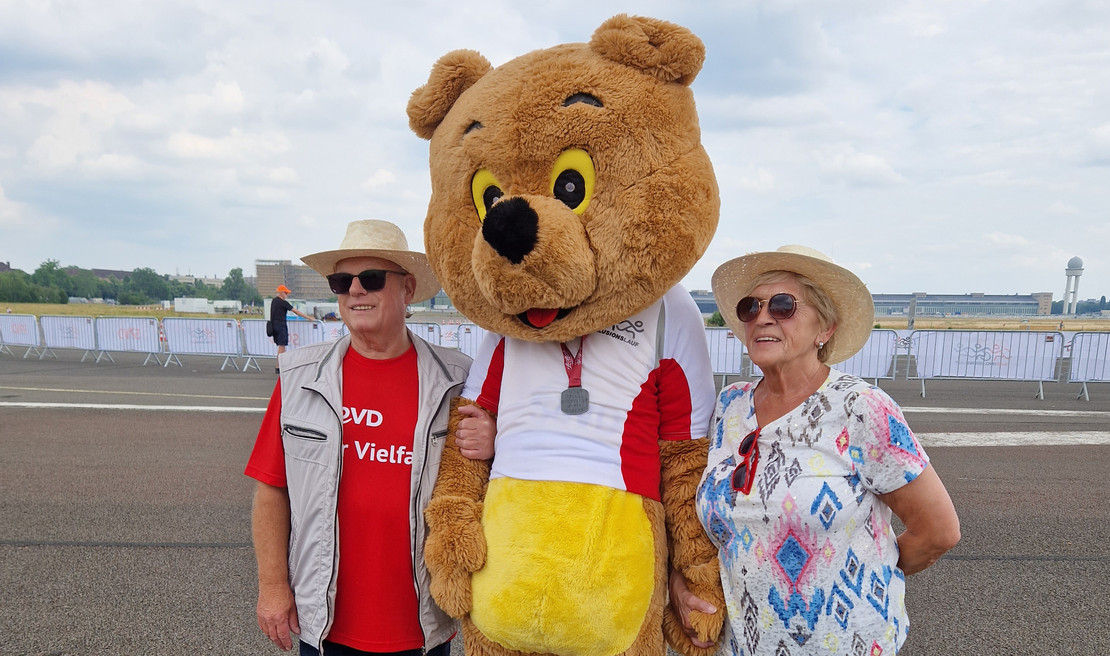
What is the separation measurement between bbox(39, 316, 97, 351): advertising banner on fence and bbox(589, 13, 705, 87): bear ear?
17262 mm

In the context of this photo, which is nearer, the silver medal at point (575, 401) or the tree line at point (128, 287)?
the silver medal at point (575, 401)

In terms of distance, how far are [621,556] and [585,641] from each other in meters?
0.24

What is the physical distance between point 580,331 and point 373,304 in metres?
0.83

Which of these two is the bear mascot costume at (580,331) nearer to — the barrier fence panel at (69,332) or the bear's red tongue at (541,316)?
the bear's red tongue at (541,316)

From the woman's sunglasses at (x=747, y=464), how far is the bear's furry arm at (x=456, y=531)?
30.0 inches

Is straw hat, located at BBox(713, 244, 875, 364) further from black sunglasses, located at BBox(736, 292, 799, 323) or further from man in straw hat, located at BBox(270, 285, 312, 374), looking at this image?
man in straw hat, located at BBox(270, 285, 312, 374)

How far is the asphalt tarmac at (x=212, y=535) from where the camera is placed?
3.12 metres

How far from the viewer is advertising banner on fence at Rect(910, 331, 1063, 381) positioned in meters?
10.3

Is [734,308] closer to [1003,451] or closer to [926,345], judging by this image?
[1003,451]

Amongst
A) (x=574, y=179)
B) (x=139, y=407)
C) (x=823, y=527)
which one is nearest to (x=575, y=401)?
(x=574, y=179)

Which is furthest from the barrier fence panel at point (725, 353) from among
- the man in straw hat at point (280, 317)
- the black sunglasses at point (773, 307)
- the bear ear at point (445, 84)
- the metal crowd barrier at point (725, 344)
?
the bear ear at point (445, 84)

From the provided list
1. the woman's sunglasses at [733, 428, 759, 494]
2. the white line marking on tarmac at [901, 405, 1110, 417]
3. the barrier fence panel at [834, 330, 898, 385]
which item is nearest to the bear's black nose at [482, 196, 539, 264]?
the woman's sunglasses at [733, 428, 759, 494]

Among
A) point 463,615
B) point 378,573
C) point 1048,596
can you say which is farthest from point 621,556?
point 1048,596

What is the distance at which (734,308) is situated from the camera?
2.20 metres
